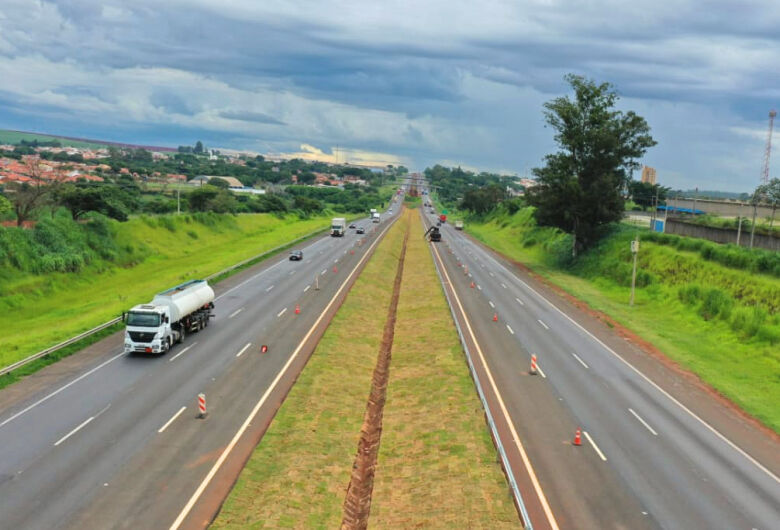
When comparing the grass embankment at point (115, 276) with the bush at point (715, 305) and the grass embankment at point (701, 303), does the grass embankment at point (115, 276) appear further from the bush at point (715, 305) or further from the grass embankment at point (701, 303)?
the bush at point (715, 305)

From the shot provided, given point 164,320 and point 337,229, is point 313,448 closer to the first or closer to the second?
point 164,320

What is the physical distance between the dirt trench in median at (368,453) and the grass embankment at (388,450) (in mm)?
301

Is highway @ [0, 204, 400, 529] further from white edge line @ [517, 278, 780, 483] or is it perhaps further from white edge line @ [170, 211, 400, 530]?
white edge line @ [517, 278, 780, 483]

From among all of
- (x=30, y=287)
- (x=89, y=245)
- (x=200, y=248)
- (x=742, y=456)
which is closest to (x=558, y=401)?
(x=742, y=456)

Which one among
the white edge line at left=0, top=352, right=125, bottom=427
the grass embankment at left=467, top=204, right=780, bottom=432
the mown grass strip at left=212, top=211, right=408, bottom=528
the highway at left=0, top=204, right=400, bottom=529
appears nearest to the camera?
the mown grass strip at left=212, top=211, right=408, bottom=528

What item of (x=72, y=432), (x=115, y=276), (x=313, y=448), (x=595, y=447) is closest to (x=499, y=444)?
(x=595, y=447)

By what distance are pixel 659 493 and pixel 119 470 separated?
1817cm

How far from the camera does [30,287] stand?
53.9 metres

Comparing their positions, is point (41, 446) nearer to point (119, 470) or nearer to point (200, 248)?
point (119, 470)

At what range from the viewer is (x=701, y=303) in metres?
47.5

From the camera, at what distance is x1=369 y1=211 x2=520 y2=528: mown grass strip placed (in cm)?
1752

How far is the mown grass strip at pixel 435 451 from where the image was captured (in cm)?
1752

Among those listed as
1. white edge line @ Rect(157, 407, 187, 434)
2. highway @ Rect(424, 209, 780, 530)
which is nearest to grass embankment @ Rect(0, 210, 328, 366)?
white edge line @ Rect(157, 407, 187, 434)

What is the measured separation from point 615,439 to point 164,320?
24.9 metres
